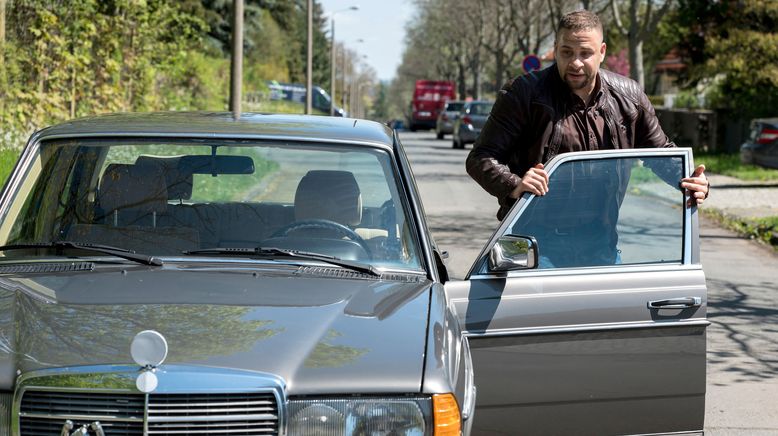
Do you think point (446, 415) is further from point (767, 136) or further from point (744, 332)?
point (767, 136)

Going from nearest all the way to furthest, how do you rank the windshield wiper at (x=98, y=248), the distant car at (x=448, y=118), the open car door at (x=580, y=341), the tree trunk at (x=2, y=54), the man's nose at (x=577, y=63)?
1. the windshield wiper at (x=98, y=248)
2. the open car door at (x=580, y=341)
3. the man's nose at (x=577, y=63)
4. the tree trunk at (x=2, y=54)
5. the distant car at (x=448, y=118)

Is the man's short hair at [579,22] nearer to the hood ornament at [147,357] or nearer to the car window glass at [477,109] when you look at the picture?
the hood ornament at [147,357]

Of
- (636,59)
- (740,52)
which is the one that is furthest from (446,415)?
(740,52)

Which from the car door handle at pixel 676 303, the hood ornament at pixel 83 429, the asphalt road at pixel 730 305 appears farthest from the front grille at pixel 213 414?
the asphalt road at pixel 730 305

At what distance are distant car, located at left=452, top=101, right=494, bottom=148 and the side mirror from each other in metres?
35.1

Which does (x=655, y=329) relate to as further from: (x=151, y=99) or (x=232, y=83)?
(x=151, y=99)

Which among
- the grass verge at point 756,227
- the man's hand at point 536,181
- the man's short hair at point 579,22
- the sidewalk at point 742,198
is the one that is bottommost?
the grass verge at point 756,227

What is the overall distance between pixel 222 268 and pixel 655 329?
1.67 metres

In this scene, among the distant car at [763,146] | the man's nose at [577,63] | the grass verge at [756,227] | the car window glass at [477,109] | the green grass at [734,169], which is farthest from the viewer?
the car window glass at [477,109]

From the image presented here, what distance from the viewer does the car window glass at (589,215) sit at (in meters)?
4.78

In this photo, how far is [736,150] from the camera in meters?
32.5

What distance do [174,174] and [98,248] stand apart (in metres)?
0.63

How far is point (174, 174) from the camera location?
4836 millimetres

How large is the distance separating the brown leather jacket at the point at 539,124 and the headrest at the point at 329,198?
0.66 m
